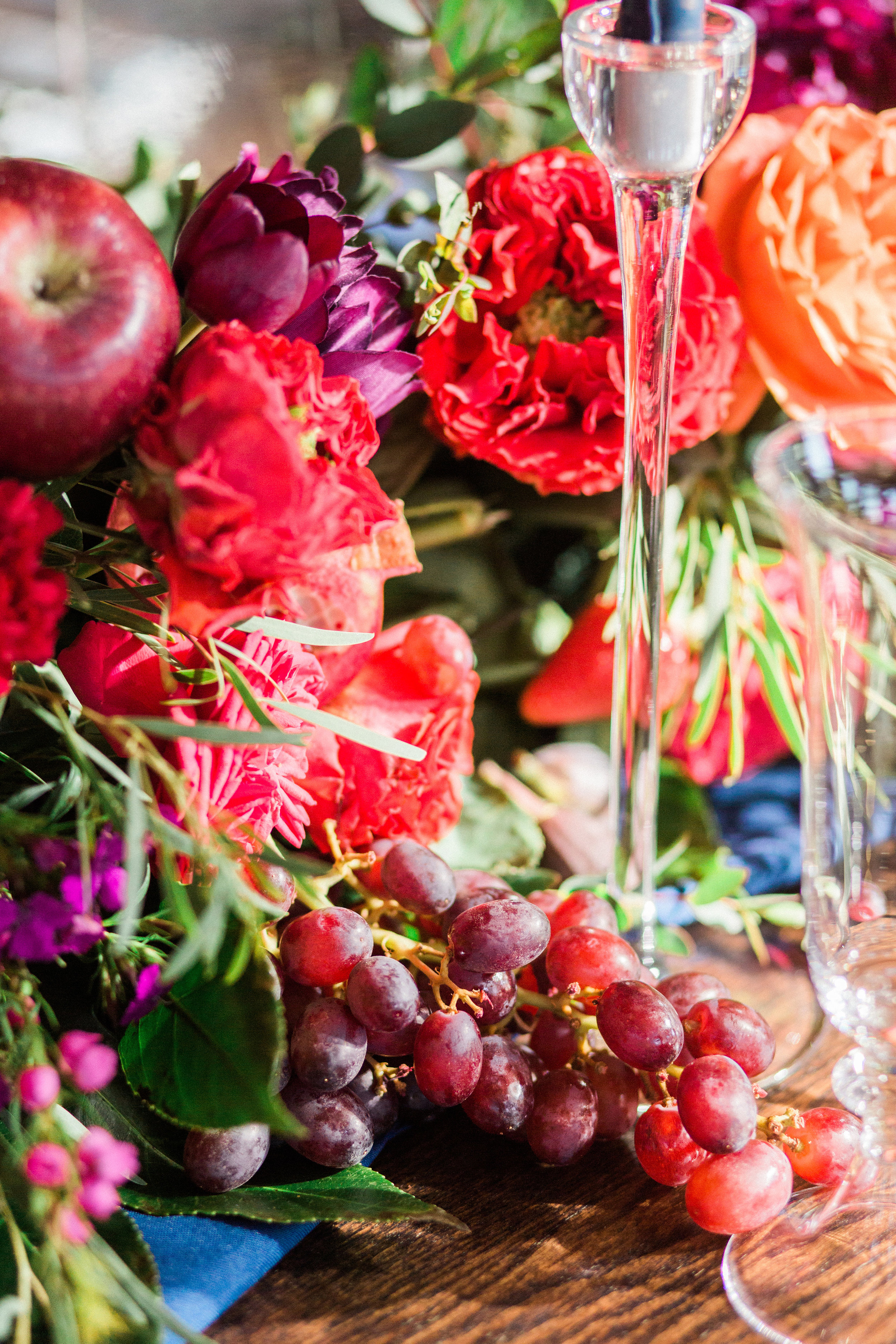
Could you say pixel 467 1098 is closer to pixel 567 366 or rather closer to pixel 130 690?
pixel 130 690

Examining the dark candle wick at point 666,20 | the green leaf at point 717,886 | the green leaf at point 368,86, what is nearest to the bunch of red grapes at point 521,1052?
the green leaf at point 717,886

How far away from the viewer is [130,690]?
0.34 m

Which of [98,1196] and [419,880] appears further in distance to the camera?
[419,880]

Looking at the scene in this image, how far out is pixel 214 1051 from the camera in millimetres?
308

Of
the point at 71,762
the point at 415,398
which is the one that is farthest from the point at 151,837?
the point at 415,398

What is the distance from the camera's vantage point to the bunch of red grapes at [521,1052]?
33cm

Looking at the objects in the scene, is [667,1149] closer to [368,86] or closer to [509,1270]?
[509,1270]

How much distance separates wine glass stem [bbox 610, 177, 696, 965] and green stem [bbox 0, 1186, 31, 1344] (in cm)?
24

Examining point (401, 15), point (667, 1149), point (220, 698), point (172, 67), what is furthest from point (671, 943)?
point (172, 67)

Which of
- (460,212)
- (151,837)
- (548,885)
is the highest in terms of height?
(460,212)

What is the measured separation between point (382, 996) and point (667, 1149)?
0.32ft

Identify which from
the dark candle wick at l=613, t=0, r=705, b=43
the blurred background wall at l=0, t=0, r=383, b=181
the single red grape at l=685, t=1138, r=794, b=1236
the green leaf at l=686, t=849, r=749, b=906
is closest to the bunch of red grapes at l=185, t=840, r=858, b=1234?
the single red grape at l=685, t=1138, r=794, b=1236

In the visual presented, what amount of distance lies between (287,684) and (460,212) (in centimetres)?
19

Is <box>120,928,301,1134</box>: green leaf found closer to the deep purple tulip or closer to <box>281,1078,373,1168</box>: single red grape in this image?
<box>281,1078,373,1168</box>: single red grape
